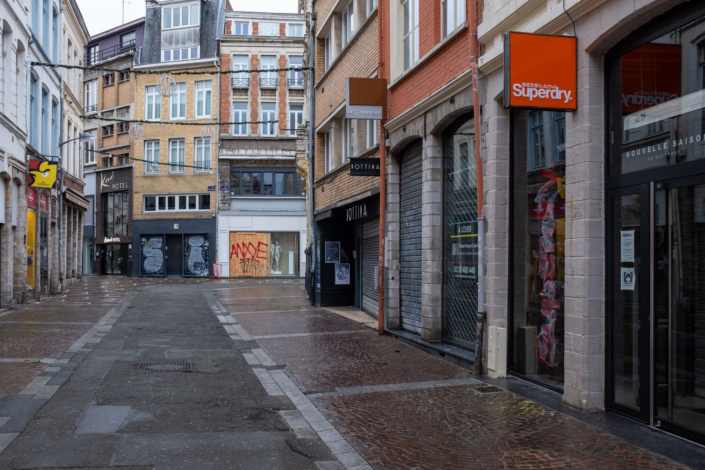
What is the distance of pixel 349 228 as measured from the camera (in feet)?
66.9

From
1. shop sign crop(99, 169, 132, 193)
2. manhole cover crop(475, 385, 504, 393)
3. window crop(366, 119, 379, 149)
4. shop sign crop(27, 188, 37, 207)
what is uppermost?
shop sign crop(99, 169, 132, 193)

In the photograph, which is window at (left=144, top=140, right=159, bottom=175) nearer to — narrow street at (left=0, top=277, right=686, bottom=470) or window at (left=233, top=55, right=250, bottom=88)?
window at (left=233, top=55, right=250, bottom=88)

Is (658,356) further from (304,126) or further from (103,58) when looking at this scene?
(103,58)

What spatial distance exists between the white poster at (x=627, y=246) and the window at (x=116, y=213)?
133ft

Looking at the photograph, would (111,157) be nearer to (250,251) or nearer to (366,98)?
(250,251)

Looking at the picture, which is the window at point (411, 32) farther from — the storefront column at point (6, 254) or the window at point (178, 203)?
the window at point (178, 203)

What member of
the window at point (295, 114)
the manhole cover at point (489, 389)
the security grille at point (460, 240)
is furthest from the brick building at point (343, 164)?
the window at point (295, 114)

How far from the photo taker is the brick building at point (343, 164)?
1584cm

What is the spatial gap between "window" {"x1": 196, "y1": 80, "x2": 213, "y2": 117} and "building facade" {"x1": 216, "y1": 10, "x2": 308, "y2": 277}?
983 millimetres

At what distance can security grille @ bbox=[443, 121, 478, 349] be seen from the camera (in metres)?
10.3

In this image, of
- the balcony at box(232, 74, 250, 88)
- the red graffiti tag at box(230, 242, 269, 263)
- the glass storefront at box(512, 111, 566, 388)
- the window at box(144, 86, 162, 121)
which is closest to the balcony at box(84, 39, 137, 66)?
the window at box(144, 86, 162, 121)

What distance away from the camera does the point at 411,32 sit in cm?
1277

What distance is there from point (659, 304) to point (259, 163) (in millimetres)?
36325

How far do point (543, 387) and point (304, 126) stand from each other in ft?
57.4
